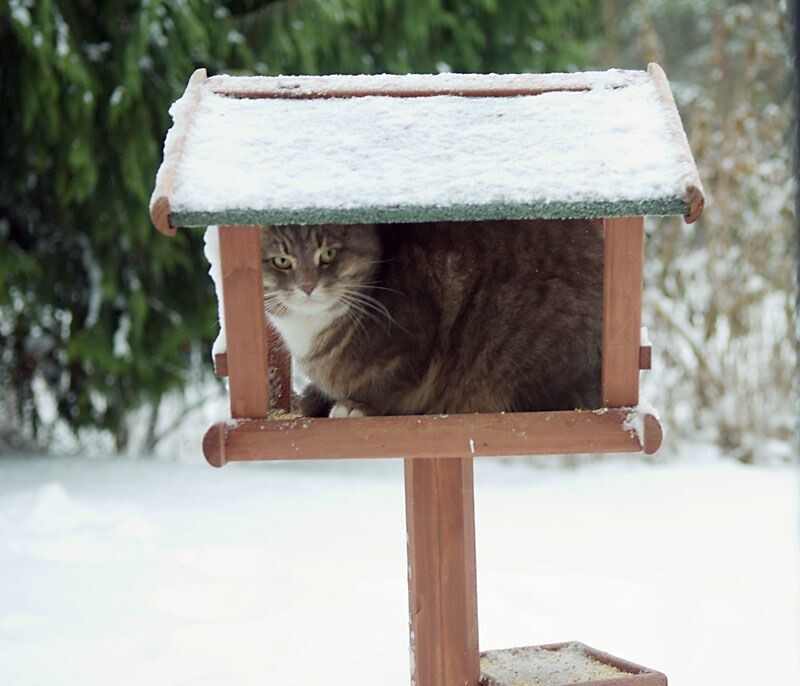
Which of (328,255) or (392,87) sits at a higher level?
(392,87)

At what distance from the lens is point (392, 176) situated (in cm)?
158

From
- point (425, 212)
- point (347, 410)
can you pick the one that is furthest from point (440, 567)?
point (425, 212)

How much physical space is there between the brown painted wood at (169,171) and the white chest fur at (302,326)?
358 millimetres

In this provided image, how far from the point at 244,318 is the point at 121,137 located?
270cm

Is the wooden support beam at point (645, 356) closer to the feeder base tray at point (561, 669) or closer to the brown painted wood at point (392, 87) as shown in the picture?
the brown painted wood at point (392, 87)

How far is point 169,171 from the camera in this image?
1.57m

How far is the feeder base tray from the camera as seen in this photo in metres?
2.09

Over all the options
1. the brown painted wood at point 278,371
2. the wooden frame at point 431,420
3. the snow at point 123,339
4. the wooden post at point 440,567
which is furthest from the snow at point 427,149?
the snow at point 123,339

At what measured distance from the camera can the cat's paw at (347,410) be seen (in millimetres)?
1864

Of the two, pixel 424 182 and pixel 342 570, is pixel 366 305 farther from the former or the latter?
pixel 342 570

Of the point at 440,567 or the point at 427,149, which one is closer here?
the point at 427,149

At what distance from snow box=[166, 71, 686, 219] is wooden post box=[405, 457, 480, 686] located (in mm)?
632

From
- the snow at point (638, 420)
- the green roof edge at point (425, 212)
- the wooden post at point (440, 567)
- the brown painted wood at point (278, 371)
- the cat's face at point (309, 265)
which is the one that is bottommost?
the wooden post at point (440, 567)

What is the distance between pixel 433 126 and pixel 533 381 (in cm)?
50
